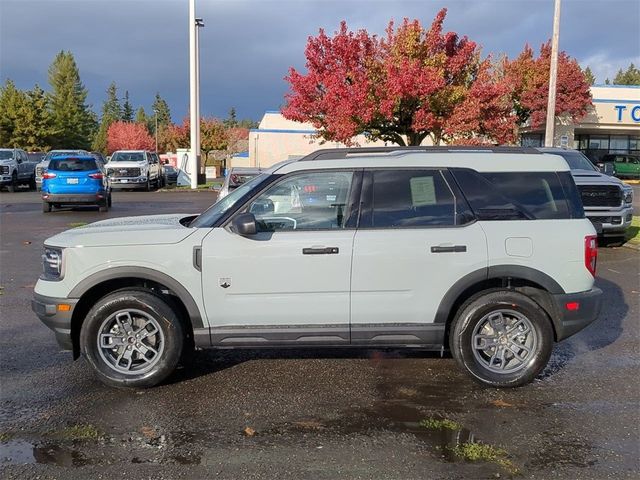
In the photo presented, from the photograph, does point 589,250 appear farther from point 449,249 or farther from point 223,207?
point 223,207

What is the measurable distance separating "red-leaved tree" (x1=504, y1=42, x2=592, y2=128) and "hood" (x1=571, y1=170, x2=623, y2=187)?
88.5 feet

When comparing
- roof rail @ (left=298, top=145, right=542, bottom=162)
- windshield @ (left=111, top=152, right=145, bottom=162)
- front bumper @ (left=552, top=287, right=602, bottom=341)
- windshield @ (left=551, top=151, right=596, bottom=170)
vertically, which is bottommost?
front bumper @ (left=552, top=287, right=602, bottom=341)

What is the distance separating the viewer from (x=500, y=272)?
16.2 feet

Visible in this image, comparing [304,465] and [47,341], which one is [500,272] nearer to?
[304,465]

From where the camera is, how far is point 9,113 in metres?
57.8

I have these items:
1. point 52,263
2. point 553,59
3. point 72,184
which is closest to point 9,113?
point 72,184

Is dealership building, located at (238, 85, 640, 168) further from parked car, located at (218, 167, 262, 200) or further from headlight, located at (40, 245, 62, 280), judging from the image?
headlight, located at (40, 245, 62, 280)

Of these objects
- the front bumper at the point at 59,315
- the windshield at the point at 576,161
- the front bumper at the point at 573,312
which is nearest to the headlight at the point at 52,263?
the front bumper at the point at 59,315

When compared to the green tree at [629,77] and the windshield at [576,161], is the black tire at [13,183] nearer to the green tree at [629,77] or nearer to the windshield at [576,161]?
the windshield at [576,161]

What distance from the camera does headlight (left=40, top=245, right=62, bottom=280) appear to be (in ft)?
16.1

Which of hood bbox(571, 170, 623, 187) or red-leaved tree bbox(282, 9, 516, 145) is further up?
red-leaved tree bbox(282, 9, 516, 145)

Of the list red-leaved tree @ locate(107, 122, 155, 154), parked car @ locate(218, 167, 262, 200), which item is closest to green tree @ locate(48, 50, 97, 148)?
red-leaved tree @ locate(107, 122, 155, 154)

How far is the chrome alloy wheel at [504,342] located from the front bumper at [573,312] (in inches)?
10.1

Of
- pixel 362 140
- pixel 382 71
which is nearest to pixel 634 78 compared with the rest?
pixel 362 140
